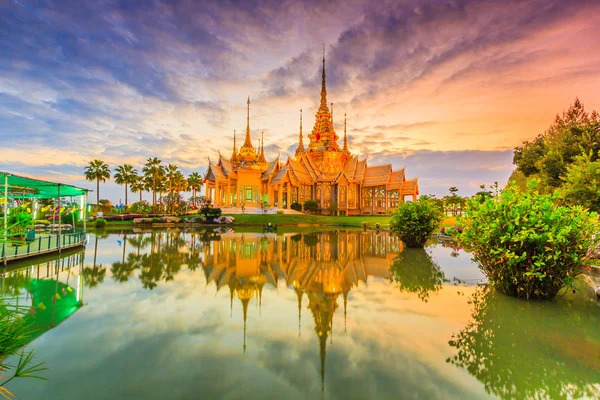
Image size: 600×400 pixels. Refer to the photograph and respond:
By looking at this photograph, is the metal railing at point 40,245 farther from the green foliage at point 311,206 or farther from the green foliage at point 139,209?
the green foliage at point 139,209

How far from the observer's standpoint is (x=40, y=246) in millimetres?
10688

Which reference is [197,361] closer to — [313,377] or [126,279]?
[313,377]

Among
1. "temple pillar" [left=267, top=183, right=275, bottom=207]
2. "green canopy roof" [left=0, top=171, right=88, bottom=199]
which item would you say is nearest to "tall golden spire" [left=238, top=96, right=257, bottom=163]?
"temple pillar" [left=267, top=183, right=275, bottom=207]

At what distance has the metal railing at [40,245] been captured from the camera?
9254 mm

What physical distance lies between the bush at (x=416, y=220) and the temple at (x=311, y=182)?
28.2 meters

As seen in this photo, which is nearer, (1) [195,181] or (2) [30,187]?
(2) [30,187]

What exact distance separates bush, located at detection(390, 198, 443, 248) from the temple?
2823 centimetres

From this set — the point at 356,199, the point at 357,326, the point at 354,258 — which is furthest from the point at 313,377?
the point at 356,199

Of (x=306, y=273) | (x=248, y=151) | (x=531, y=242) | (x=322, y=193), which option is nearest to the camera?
(x=531, y=242)

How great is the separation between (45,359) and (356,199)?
44986mm

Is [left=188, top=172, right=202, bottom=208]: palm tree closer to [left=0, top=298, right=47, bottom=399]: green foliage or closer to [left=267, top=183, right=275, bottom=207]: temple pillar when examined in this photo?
[left=267, top=183, right=275, bottom=207]: temple pillar

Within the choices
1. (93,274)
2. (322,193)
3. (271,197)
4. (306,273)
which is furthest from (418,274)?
(322,193)

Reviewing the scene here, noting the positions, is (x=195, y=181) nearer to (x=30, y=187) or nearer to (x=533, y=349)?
(x=30, y=187)

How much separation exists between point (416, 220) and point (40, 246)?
1461 centimetres
